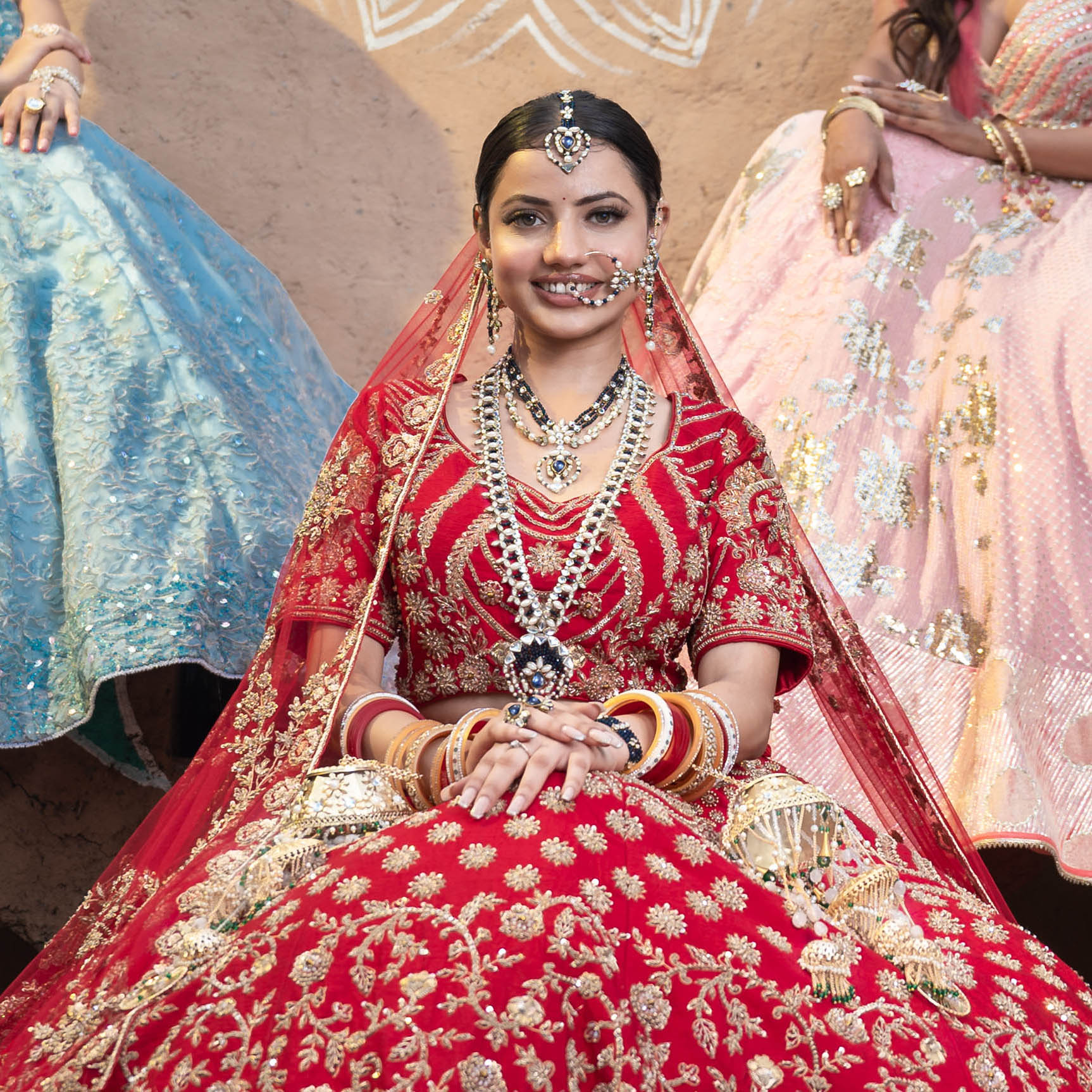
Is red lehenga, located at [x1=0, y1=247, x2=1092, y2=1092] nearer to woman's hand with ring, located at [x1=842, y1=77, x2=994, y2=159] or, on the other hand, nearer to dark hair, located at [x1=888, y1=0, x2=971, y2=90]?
woman's hand with ring, located at [x1=842, y1=77, x2=994, y2=159]

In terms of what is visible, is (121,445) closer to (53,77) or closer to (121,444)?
(121,444)

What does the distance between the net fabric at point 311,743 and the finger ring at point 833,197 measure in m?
1.03

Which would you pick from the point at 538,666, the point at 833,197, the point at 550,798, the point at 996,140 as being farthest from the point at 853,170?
the point at 550,798

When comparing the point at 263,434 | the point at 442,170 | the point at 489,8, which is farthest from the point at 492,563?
the point at 489,8

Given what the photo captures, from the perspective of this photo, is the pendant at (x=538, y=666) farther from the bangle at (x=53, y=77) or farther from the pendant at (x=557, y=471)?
the bangle at (x=53, y=77)

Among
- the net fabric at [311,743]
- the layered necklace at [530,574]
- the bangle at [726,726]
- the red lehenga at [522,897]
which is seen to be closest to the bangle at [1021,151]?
the net fabric at [311,743]

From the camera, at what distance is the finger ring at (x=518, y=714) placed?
1.56 metres

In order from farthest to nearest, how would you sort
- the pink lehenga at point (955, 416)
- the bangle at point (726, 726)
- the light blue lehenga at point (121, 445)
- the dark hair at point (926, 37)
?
the dark hair at point (926, 37) → the pink lehenga at point (955, 416) → the light blue lehenga at point (121, 445) → the bangle at point (726, 726)

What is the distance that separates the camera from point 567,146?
1898 millimetres

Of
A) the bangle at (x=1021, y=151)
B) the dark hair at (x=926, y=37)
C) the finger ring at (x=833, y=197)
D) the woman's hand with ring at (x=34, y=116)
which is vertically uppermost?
the dark hair at (x=926, y=37)

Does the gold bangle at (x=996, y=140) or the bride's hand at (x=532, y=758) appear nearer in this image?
the bride's hand at (x=532, y=758)

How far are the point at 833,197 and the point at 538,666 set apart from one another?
1658 millimetres

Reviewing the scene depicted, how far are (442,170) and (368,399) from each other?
180 cm

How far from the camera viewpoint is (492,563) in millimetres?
1832
